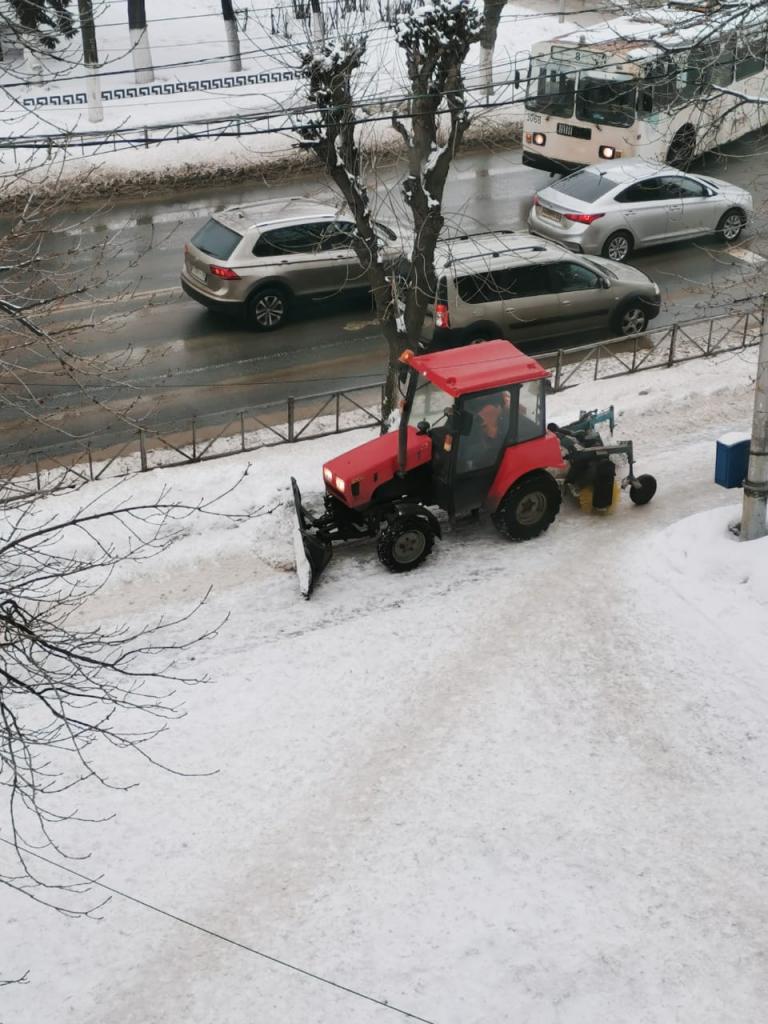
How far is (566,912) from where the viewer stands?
8305mm

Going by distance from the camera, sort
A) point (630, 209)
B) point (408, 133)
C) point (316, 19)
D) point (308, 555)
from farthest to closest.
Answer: point (316, 19) < point (630, 209) < point (408, 133) < point (308, 555)

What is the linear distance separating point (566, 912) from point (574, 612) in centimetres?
350

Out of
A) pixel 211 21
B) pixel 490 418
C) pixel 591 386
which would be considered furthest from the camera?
pixel 211 21

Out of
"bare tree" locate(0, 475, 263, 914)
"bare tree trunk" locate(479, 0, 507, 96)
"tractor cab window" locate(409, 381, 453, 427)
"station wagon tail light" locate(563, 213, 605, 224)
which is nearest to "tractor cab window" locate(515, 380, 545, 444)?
"tractor cab window" locate(409, 381, 453, 427)

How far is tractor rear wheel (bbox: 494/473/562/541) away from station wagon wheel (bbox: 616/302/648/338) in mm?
6316

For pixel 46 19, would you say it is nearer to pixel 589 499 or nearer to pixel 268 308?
pixel 268 308

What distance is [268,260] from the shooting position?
1777 centimetres

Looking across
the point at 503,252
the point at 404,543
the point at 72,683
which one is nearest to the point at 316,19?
the point at 503,252

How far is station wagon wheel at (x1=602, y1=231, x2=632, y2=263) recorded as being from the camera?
20.4 metres

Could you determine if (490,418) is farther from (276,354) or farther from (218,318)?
(218,318)

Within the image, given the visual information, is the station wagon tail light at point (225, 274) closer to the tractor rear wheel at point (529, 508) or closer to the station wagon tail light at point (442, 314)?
the station wagon tail light at point (442, 314)

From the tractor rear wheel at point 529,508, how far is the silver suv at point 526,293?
4.85 meters

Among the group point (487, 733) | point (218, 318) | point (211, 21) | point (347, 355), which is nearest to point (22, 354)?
point (218, 318)

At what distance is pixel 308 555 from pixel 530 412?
2581 millimetres
